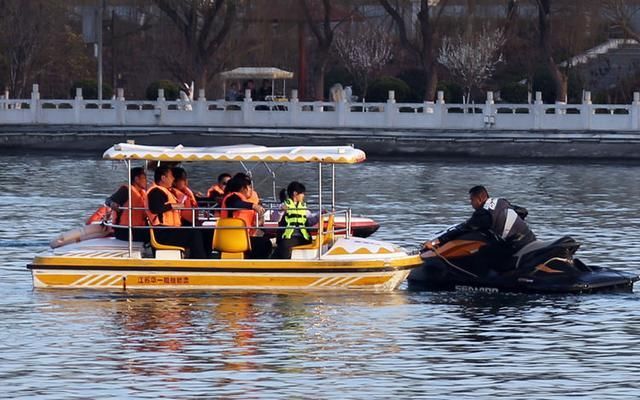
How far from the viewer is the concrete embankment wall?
5484 cm

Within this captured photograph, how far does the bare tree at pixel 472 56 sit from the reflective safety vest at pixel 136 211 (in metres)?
45.6

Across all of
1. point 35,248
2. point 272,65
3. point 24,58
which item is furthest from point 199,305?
point 272,65

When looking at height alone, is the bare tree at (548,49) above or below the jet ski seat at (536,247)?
above

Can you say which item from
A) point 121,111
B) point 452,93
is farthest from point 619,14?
point 121,111

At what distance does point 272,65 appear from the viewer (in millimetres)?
80625

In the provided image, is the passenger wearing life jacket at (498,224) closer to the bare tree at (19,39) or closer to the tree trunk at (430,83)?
the tree trunk at (430,83)

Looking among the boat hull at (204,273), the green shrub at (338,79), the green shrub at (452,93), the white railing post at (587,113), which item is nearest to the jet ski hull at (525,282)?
the boat hull at (204,273)

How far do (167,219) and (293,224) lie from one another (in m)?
1.59

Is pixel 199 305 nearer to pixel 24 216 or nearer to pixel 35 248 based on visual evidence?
pixel 35 248

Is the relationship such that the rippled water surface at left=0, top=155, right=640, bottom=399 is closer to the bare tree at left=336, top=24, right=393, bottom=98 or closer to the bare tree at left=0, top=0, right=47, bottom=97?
the bare tree at left=336, top=24, right=393, bottom=98

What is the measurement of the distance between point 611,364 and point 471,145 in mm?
38168

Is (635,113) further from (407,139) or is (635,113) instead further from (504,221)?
(504,221)

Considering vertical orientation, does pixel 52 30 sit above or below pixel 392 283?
above

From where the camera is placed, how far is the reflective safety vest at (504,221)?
22.1 m
